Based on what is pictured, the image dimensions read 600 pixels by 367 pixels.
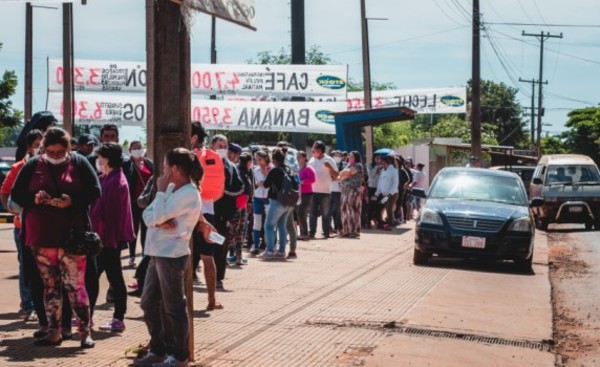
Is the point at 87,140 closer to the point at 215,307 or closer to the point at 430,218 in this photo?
the point at 215,307

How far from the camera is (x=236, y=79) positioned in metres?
36.7

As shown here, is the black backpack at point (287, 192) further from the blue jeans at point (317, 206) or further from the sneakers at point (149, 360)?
the sneakers at point (149, 360)

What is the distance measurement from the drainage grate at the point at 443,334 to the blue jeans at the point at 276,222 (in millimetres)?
6667

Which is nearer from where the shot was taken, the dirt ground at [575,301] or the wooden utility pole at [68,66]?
the dirt ground at [575,301]

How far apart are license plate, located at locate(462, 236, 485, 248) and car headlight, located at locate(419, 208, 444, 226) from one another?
0.48 m

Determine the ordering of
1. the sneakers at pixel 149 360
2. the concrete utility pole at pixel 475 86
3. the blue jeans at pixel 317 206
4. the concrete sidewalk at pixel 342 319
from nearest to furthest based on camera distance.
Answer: the sneakers at pixel 149 360 < the concrete sidewalk at pixel 342 319 < the blue jeans at pixel 317 206 < the concrete utility pole at pixel 475 86

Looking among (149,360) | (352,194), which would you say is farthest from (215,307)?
(352,194)

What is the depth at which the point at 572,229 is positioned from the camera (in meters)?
30.2

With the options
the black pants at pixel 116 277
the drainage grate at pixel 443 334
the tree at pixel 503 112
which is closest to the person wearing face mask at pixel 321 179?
the drainage grate at pixel 443 334

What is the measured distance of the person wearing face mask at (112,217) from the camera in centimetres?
1014

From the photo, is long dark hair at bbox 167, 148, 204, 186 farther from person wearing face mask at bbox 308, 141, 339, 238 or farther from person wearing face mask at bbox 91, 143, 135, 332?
person wearing face mask at bbox 308, 141, 339, 238

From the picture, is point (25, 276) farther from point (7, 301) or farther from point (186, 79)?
point (186, 79)

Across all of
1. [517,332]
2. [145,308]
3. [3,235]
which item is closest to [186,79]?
[145,308]

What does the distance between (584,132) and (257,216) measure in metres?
79.5
